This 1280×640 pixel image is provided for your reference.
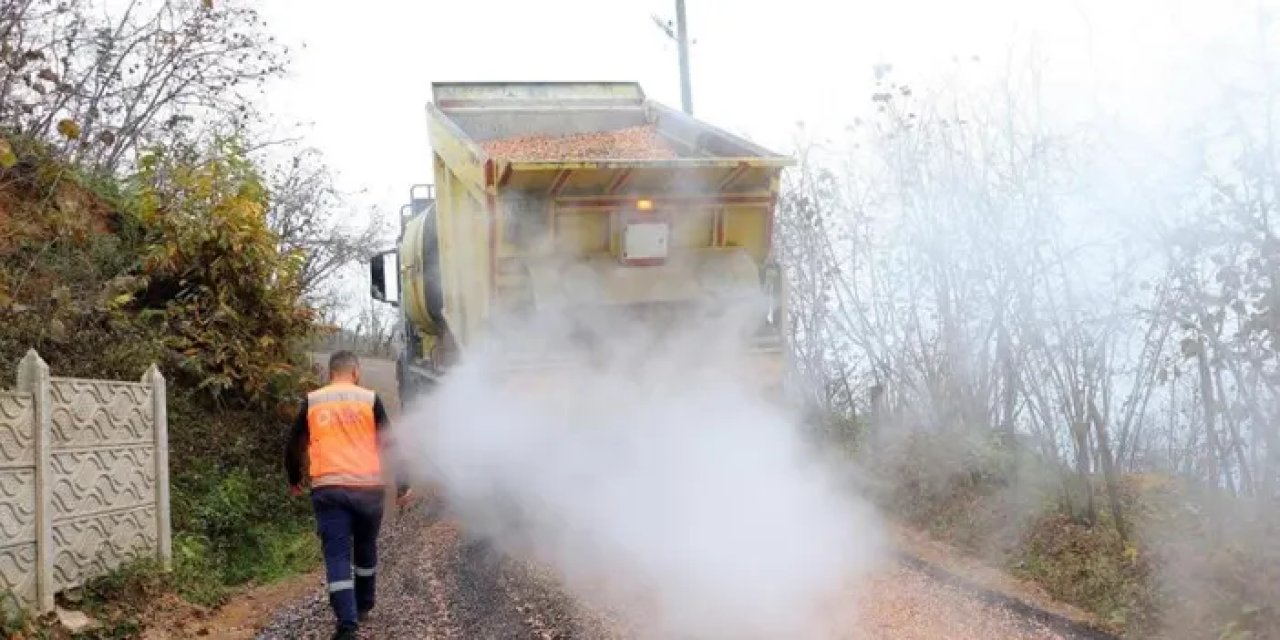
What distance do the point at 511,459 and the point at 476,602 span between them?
1.82m

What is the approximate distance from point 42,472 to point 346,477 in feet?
4.83

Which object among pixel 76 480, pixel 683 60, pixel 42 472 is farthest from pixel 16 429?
pixel 683 60

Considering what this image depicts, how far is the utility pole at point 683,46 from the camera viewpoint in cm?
1600

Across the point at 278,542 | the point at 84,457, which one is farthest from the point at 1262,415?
the point at 278,542

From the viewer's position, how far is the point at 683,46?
1614cm

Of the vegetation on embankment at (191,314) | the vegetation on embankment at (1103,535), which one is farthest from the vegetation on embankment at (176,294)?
the vegetation on embankment at (1103,535)

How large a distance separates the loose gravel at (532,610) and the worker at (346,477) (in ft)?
0.98

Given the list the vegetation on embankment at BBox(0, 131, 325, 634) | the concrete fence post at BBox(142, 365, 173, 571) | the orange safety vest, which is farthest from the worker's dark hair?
the vegetation on embankment at BBox(0, 131, 325, 634)

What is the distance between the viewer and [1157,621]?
17.1ft

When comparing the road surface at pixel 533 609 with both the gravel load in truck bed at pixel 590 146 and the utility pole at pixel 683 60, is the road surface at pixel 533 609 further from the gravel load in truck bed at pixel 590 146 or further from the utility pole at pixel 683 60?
the utility pole at pixel 683 60

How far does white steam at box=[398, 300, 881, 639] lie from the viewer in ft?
22.0

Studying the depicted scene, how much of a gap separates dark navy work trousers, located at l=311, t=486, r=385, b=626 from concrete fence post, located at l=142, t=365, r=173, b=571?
5.12ft

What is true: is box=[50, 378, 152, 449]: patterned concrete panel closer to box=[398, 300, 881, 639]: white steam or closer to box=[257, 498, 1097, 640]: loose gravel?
box=[257, 498, 1097, 640]: loose gravel

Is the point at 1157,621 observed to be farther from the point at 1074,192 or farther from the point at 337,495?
the point at 337,495
